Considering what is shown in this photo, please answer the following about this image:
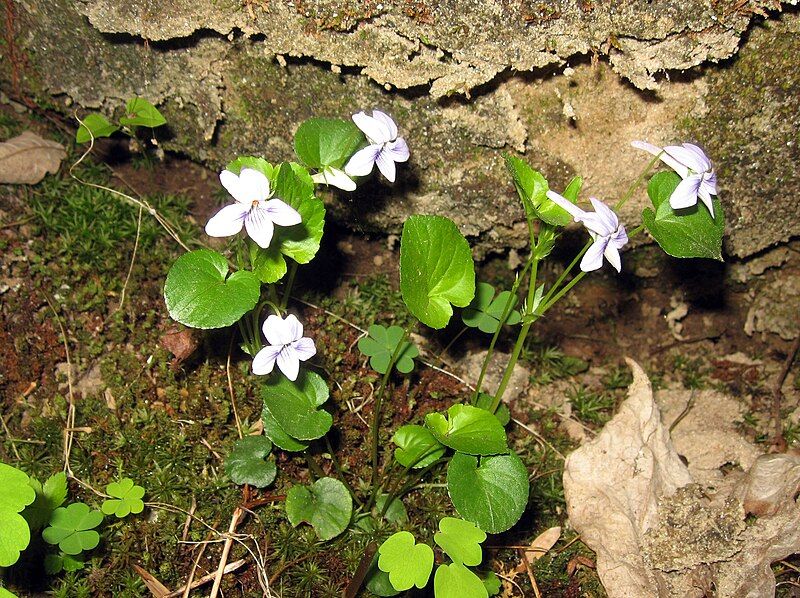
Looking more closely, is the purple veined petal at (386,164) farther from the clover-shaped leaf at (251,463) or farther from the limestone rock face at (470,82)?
the clover-shaped leaf at (251,463)

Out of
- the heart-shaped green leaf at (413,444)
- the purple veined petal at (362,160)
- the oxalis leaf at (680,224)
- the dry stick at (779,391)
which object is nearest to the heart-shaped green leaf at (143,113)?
the purple veined petal at (362,160)

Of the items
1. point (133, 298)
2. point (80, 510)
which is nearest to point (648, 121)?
point (133, 298)

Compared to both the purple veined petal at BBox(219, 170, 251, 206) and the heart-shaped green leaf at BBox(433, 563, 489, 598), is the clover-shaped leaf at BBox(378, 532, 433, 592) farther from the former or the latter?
the purple veined petal at BBox(219, 170, 251, 206)

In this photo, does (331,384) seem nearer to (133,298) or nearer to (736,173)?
(133,298)

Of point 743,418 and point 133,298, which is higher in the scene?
point 133,298

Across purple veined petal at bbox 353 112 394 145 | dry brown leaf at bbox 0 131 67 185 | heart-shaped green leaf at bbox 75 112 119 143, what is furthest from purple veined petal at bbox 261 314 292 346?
dry brown leaf at bbox 0 131 67 185

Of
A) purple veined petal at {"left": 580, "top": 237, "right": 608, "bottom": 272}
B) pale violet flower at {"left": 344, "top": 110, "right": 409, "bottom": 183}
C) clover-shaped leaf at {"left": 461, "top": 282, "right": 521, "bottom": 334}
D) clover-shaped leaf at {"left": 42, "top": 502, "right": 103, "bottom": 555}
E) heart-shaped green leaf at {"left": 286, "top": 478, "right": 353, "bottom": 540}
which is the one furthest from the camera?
clover-shaped leaf at {"left": 461, "top": 282, "right": 521, "bottom": 334}
